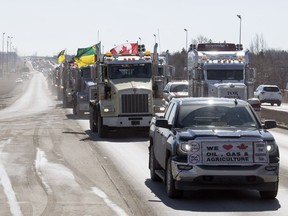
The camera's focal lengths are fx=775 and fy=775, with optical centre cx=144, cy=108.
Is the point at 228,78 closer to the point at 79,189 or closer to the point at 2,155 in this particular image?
the point at 2,155

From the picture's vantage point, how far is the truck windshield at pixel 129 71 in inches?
1126

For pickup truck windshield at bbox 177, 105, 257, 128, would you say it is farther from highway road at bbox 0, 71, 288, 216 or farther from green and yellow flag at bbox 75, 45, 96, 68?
green and yellow flag at bbox 75, 45, 96, 68

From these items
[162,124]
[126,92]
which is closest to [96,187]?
[162,124]

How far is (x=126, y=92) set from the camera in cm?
2709

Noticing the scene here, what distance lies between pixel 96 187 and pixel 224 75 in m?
23.6

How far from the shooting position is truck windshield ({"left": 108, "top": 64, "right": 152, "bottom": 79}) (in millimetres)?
28594

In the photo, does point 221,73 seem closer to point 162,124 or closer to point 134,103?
point 134,103

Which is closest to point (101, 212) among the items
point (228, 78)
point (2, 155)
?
point (2, 155)

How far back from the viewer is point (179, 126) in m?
13.3

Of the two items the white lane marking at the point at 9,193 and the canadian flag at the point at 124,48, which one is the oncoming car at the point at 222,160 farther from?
the canadian flag at the point at 124,48

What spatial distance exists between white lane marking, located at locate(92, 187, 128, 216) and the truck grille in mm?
13155

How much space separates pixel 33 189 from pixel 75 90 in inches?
1177

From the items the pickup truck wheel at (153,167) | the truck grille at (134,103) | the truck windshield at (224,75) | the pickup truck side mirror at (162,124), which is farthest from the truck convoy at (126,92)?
the pickup truck side mirror at (162,124)

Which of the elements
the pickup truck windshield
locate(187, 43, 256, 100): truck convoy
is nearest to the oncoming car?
the pickup truck windshield
